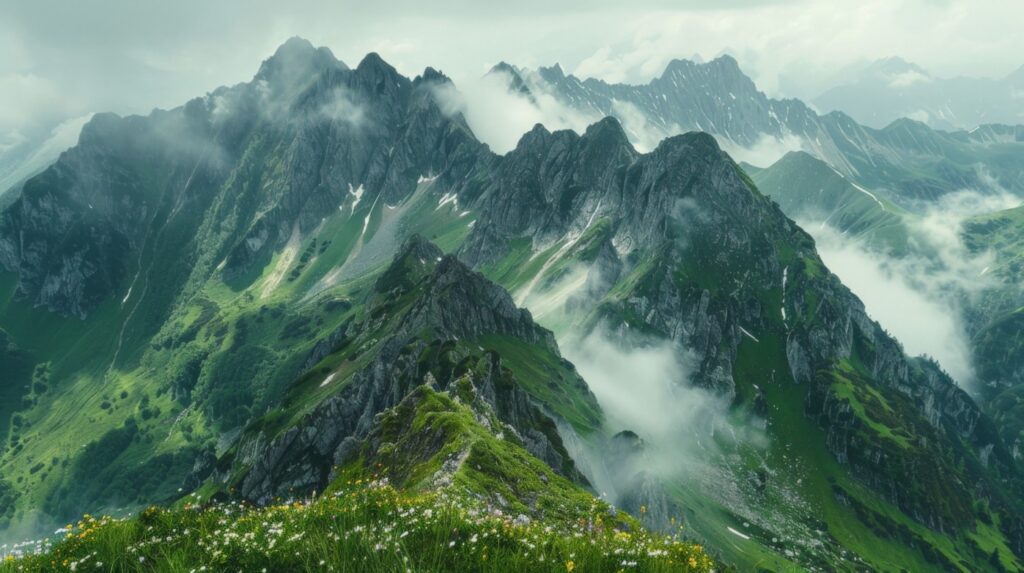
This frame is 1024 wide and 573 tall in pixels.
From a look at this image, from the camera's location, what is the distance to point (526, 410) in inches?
4247

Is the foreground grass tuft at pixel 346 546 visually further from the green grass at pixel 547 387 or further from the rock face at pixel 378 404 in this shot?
the green grass at pixel 547 387

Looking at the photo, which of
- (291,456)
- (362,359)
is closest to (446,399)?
(291,456)

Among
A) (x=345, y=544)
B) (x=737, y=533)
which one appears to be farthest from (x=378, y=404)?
(x=345, y=544)

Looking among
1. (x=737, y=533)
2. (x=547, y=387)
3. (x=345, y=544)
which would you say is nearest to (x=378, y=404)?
(x=547, y=387)

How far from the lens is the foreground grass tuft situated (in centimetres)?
1012

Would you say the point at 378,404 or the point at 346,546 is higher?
the point at 346,546

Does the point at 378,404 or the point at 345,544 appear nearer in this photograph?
the point at 345,544

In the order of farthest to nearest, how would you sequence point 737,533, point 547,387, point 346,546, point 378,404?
point 737,533 < point 547,387 < point 378,404 < point 346,546

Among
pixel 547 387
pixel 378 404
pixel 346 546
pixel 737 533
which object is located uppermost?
pixel 547 387

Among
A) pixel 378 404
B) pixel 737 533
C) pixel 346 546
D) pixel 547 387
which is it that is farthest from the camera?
pixel 737 533

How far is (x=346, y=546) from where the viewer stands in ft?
34.4

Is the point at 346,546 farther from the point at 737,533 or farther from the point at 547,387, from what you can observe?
the point at 737,533

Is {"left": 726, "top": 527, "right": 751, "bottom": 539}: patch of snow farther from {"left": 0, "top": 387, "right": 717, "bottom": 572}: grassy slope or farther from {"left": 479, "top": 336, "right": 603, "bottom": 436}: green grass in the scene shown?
{"left": 0, "top": 387, "right": 717, "bottom": 572}: grassy slope

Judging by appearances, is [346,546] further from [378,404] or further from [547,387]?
[547,387]
